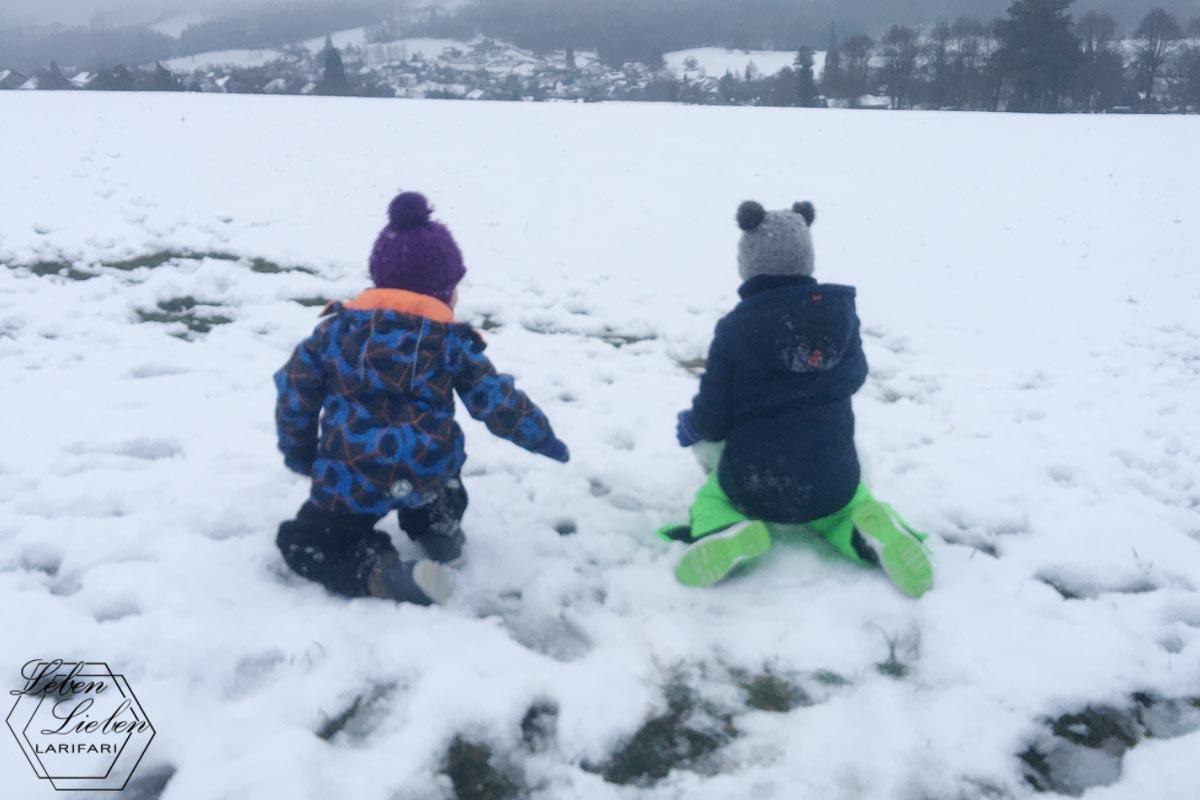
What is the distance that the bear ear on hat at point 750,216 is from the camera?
3223 millimetres

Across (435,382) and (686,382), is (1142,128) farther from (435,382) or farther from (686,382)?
(435,382)

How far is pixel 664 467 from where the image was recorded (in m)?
4.24

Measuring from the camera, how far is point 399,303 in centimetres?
298

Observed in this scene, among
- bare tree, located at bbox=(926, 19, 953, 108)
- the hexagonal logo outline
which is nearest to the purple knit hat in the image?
the hexagonal logo outline

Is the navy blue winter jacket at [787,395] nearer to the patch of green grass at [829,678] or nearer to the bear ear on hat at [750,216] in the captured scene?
the bear ear on hat at [750,216]

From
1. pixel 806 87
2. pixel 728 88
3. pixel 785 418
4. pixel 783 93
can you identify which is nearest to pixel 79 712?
pixel 785 418

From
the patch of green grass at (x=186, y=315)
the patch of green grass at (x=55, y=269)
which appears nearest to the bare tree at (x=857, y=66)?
the patch of green grass at (x=55, y=269)

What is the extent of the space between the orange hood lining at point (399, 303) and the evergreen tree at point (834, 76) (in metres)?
61.1

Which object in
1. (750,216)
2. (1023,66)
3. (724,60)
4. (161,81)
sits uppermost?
(724,60)

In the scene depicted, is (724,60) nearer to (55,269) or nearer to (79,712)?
(55,269)

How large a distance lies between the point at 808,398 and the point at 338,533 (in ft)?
6.49

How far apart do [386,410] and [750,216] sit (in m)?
1.68

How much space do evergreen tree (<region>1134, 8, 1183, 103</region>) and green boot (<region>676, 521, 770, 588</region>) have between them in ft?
203

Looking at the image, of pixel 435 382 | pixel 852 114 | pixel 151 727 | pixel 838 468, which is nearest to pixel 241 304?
pixel 435 382
